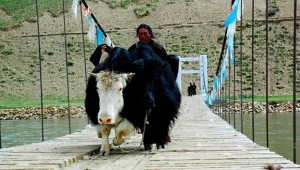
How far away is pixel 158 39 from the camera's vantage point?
3709 cm

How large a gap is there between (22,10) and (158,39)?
13.6 metres

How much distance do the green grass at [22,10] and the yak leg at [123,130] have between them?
37.7 metres

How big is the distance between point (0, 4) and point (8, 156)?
144 ft

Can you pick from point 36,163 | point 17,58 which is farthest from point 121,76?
point 17,58

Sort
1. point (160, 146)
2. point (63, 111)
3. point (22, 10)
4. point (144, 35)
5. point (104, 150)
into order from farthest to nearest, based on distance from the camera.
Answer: point (22, 10)
point (63, 111)
point (144, 35)
point (160, 146)
point (104, 150)

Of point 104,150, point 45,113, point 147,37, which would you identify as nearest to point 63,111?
point 45,113

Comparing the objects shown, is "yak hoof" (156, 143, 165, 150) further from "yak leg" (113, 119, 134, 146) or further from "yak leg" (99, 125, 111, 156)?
"yak leg" (99, 125, 111, 156)

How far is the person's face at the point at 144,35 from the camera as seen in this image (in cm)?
366

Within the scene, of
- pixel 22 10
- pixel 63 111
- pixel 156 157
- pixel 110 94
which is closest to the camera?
pixel 156 157

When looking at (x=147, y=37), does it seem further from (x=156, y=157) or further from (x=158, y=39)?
(x=158, y=39)

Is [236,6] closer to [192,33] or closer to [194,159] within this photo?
[194,159]

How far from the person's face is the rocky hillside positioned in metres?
23.2

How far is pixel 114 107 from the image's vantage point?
3.00 metres

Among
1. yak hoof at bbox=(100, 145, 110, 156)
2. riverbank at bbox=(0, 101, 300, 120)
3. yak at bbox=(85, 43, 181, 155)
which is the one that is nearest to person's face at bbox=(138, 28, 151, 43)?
yak at bbox=(85, 43, 181, 155)
